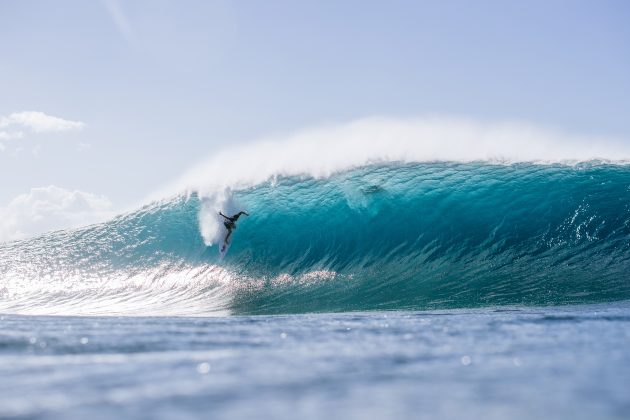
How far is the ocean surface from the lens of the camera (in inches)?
129

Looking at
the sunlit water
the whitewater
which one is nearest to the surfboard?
the whitewater

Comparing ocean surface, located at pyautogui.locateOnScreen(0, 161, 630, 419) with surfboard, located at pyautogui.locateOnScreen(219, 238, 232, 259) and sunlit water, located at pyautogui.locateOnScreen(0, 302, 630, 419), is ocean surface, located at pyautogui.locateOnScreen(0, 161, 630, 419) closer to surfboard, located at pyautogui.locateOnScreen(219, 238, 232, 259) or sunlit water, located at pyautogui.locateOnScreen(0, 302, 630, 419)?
sunlit water, located at pyautogui.locateOnScreen(0, 302, 630, 419)

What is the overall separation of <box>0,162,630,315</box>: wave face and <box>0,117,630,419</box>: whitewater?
0.06 m

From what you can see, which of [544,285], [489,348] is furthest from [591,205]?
[489,348]

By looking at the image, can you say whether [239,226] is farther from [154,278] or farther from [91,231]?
[91,231]

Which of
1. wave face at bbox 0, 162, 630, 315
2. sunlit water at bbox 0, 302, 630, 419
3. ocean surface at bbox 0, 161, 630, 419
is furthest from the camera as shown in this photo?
wave face at bbox 0, 162, 630, 315

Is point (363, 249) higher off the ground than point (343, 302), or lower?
higher

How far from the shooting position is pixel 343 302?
35.4 ft

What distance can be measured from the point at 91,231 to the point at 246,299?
8025mm

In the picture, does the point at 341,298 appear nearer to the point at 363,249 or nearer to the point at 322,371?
the point at 363,249

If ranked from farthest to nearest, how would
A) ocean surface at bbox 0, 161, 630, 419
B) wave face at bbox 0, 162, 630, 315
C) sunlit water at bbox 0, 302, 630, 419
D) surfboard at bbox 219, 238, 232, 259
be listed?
surfboard at bbox 219, 238, 232, 259 → wave face at bbox 0, 162, 630, 315 → ocean surface at bbox 0, 161, 630, 419 → sunlit water at bbox 0, 302, 630, 419

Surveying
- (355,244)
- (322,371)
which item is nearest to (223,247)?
(355,244)

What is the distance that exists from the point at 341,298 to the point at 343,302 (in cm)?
26

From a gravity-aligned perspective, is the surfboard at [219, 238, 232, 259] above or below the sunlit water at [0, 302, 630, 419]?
above
